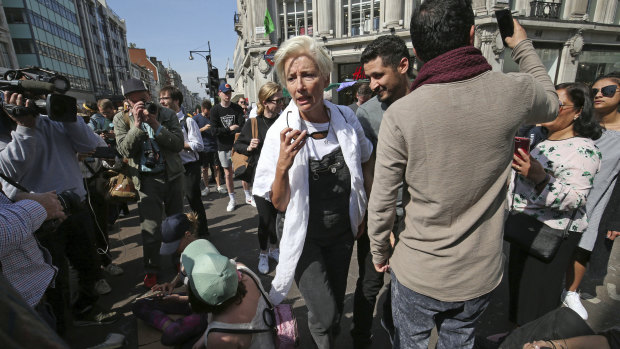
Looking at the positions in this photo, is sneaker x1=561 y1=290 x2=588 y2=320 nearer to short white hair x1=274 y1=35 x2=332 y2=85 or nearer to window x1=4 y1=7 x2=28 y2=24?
short white hair x1=274 y1=35 x2=332 y2=85

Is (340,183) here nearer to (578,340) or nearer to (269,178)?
(269,178)

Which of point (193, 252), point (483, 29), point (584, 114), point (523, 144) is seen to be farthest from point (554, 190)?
point (483, 29)

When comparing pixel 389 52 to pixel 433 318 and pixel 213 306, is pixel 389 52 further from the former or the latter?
pixel 213 306

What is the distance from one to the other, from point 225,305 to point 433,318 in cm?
114

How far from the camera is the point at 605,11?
60.0 feet

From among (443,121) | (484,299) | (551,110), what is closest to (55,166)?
(443,121)

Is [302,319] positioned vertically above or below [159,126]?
below

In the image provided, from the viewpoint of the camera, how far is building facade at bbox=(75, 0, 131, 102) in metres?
43.6

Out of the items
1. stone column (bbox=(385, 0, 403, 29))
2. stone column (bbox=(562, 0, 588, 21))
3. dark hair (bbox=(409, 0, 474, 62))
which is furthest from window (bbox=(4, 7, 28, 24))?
stone column (bbox=(562, 0, 588, 21))

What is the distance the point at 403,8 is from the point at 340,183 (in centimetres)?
2055

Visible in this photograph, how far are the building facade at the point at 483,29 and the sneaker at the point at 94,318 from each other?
17.6 metres

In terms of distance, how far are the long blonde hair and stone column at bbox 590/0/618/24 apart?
87.5 ft

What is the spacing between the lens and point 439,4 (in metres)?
1.12

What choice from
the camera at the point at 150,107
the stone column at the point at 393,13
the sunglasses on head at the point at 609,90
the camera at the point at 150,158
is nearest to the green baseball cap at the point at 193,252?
the camera at the point at 150,158
